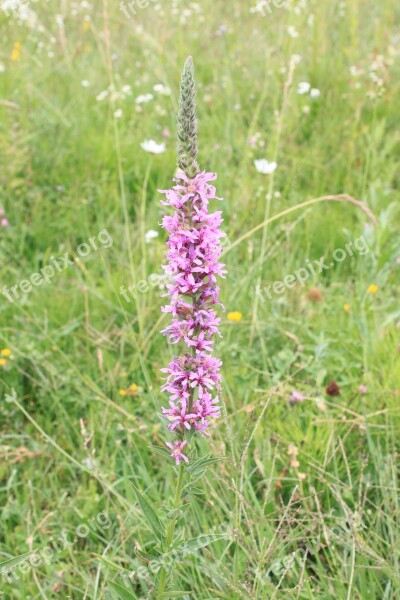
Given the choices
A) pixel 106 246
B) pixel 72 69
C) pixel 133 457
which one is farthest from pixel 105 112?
pixel 133 457

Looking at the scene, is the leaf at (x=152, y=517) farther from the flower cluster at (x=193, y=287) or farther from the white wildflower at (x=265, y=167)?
the white wildflower at (x=265, y=167)

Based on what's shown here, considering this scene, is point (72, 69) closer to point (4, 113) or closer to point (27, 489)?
point (4, 113)

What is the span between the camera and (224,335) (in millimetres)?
2969

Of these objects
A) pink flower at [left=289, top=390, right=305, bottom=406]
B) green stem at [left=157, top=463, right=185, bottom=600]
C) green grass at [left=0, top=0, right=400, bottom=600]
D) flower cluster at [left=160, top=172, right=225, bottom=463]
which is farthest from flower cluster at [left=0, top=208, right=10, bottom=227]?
green stem at [left=157, top=463, right=185, bottom=600]

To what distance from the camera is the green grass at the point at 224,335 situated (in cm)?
200

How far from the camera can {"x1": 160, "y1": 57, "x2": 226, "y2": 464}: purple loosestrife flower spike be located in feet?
4.49

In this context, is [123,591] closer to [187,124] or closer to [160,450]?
[160,450]

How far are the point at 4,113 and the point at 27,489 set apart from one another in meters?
2.58

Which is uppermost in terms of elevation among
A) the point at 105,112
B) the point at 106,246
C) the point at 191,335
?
the point at 105,112

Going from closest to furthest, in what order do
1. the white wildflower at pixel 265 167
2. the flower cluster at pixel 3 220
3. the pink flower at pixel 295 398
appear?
the pink flower at pixel 295 398 < the white wildflower at pixel 265 167 < the flower cluster at pixel 3 220

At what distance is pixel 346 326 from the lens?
2.96 metres

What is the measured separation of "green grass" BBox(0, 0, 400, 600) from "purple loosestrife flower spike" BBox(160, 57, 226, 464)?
332 millimetres

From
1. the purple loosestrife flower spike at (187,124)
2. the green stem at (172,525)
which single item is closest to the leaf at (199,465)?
the green stem at (172,525)

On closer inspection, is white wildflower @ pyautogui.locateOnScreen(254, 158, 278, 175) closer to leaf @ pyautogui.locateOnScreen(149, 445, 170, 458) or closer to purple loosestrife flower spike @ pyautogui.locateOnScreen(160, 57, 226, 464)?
purple loosestrife flower spike @ pyautogui.locateOnScreen(160, 57, 226, 464)
